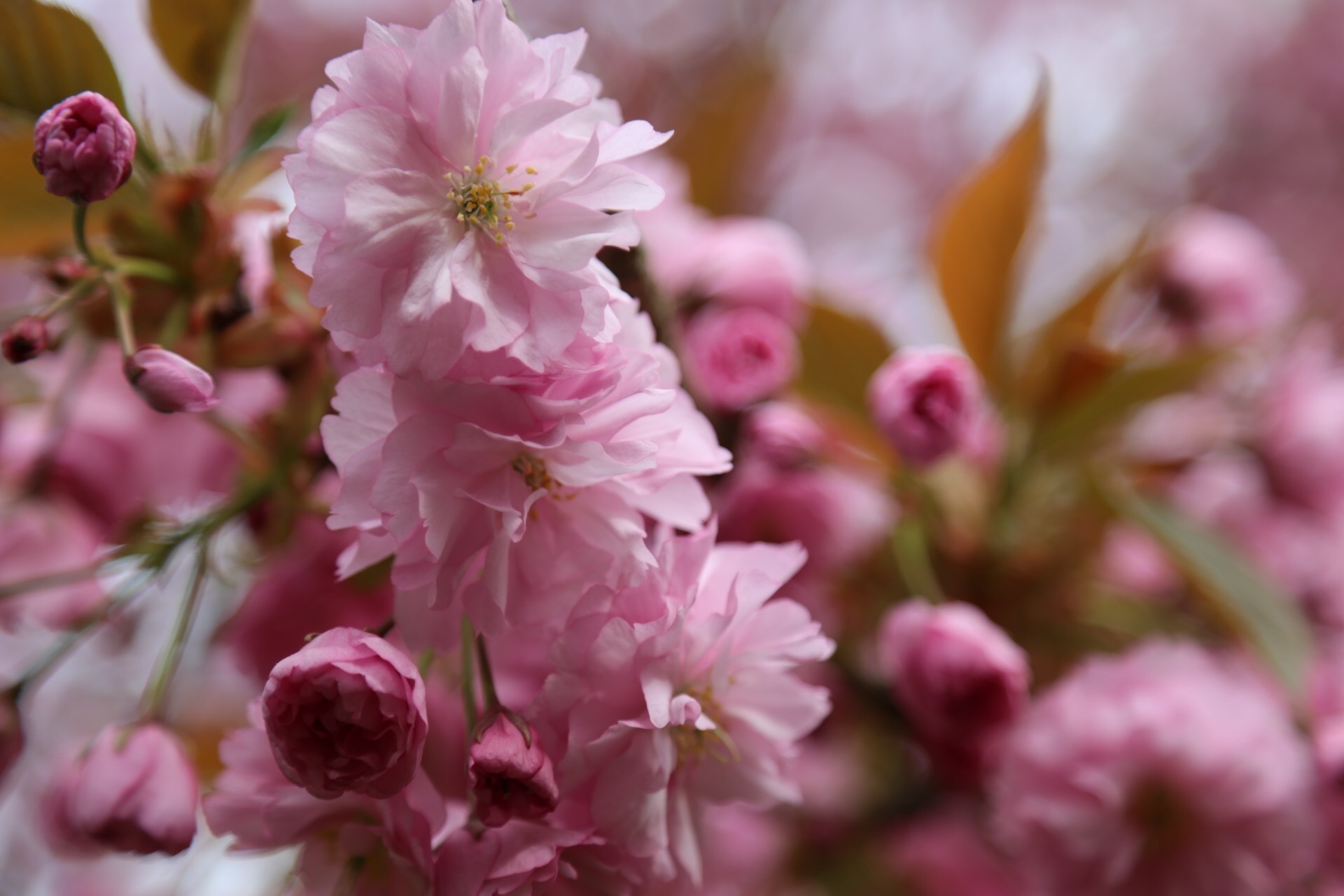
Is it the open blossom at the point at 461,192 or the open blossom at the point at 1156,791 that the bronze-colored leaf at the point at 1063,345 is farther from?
the open blossom at the point at 461,192

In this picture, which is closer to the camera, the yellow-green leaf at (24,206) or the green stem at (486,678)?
the green stem at (486,678)

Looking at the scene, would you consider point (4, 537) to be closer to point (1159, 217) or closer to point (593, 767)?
point (593, 767)

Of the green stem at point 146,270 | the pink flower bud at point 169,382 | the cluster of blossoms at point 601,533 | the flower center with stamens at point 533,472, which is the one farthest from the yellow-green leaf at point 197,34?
the flower center with stamens at point 533,472

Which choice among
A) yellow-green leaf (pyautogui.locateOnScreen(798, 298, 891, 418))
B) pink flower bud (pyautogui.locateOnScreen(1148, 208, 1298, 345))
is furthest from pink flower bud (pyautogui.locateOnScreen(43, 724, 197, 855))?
pink flower bud (pyautogui.locateOnScreen(1148, 208, 1298, 345))

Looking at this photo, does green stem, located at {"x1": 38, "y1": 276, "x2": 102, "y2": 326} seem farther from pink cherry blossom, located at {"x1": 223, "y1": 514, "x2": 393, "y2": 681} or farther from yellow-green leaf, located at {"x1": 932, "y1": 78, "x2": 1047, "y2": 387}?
yellow-green leaf, located at {"x1": 932, "y1": 78, "x2": 1047, "y2": 387}

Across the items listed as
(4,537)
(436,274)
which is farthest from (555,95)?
(4,537)
